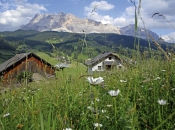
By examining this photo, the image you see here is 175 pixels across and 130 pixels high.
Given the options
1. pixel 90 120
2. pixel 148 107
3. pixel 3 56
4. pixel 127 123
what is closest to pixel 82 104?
pixel 90 120

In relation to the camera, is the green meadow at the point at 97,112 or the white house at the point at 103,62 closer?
the green meadow at the point at 97,112

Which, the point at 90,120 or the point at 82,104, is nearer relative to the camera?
the point at 90,120

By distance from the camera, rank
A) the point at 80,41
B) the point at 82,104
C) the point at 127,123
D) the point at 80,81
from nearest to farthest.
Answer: the point at 127,123 < the point at 82,104 < the point at 80,41 < the point at 80,81

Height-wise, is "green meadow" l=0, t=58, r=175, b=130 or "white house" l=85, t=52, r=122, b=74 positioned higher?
"white house" l=85, t=52, r=122, b=74

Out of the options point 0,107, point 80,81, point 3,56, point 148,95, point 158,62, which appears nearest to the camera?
point 148,95

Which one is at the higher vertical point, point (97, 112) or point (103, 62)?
point (103, 62)

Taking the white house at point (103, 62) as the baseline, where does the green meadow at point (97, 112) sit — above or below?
below

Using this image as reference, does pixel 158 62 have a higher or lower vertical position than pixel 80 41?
lower

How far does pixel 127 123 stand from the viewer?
2064mm

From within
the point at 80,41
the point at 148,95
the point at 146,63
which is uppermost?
the point at 80,41

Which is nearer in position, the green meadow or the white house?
the green meadow

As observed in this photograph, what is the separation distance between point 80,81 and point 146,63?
1.89m

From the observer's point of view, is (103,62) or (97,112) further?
(103,62)

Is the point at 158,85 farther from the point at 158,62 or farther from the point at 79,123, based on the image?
the point at 158,62
